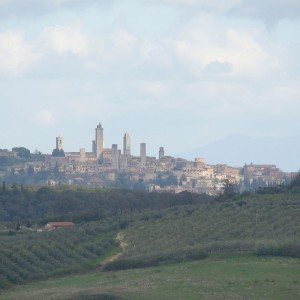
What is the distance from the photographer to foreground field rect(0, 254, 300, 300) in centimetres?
3459

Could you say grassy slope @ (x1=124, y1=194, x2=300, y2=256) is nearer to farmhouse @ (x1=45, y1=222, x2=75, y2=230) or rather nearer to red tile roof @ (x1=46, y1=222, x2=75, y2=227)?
farmhouse @ (x1=45, y1=222, x2=75, y2=230)

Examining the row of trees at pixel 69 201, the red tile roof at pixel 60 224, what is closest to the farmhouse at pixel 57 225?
the red tile roof at pixel 60 224

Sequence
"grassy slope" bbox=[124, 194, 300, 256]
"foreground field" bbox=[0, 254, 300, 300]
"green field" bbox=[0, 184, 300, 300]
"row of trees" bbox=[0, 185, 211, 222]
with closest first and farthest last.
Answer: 1. "foreground field" bbox=[0, 254, 300, 300]
2. "green field" bbox=[0, 184, 300, 300]
3. "grassy slope" bbox=[124, 194, 300, 256]
4. "row of trees" bbox=[0, 185, 211, 222]

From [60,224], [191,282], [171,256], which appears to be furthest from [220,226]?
[191,282]

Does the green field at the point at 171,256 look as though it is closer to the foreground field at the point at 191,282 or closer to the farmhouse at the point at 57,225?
the foreground field at the point at 191,282

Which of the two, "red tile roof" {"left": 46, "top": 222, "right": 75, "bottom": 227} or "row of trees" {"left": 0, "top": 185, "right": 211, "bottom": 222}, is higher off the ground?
"row of trees" {"left": 0, "top": 185, "right": 211, "bottom": 222}

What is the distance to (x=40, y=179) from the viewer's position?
19850 cm

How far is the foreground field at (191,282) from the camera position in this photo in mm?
34594

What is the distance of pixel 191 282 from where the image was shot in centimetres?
3697

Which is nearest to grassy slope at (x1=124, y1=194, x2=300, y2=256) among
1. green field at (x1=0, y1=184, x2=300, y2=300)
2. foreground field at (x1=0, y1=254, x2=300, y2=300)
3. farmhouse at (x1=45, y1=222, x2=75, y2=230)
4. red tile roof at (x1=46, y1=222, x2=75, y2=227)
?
green field at (x1=0, y1=184, x2=300, y2=300)

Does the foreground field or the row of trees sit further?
the row of trees

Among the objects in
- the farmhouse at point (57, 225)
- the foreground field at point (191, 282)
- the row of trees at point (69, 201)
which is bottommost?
the foreground field at point (191, 282)

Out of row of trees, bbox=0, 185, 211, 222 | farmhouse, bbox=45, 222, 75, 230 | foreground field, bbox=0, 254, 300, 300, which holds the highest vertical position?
row of trees, bbox=0, 185, 211, 222

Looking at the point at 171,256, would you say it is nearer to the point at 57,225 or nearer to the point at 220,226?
the point at 220,226
